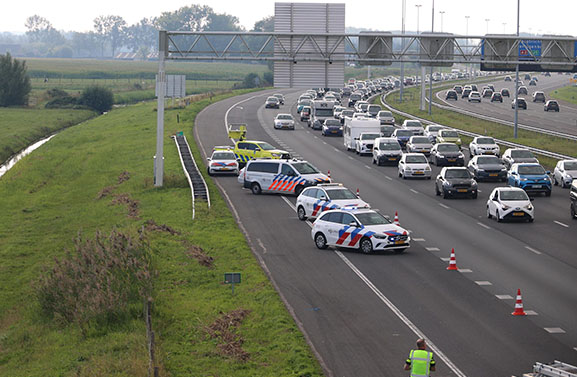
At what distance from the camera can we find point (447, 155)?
5975cm

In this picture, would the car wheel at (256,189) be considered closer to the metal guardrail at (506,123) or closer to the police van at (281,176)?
the police van at (281,176)

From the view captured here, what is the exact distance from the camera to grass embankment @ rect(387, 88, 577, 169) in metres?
66.1

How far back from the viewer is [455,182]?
152 ft

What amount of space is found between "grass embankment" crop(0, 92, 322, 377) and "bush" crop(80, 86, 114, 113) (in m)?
67.7

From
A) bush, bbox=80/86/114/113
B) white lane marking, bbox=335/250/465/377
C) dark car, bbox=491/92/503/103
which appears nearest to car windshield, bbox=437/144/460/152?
white lane marking, bbox=335/250/465/377

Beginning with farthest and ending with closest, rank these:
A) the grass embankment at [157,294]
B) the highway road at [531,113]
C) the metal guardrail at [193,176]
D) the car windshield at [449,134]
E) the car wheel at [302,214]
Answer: the highway road at [531,113], the car windshield at [449,134], the metal guardrail at [193,176], the car wheel at [302,214], the grass embankment at [157,294]

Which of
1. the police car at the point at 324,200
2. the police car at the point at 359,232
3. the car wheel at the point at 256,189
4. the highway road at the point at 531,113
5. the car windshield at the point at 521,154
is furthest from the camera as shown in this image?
the highway road at the point at 531,113

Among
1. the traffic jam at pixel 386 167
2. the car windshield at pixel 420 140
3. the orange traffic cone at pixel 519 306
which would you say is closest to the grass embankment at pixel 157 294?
the traffic jam at pixel 386 167

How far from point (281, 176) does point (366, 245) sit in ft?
51.2

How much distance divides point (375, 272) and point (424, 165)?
1011 inches

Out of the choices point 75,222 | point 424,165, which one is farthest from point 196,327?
point 424,165

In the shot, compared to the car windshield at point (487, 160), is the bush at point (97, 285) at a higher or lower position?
lower

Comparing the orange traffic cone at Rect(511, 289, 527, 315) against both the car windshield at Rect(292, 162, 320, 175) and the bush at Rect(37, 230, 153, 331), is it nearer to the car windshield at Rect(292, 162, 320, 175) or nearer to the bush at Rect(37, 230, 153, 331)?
the bush at Rect(37, 230, 153, 331)

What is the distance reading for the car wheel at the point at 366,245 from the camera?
1284 inches
